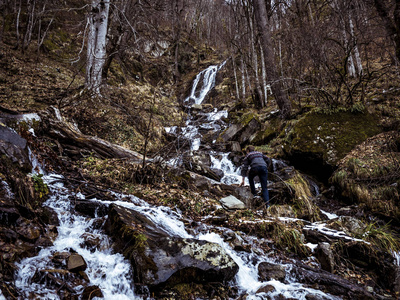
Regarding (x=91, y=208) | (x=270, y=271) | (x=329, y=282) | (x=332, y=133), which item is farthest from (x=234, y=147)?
(x=91, y=208)

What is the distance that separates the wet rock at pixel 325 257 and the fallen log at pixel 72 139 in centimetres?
479

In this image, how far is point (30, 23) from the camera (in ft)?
41.3

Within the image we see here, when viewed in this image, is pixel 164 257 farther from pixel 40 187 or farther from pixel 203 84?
pixel 203 84

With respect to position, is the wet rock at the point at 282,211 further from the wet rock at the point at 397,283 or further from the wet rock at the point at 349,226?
the wet rock at the point at 397,283

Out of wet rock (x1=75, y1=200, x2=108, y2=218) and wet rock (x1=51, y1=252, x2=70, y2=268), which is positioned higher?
wet rock (x1=75, y1=200, x2=108, y2=218)

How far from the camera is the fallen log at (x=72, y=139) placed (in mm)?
5582

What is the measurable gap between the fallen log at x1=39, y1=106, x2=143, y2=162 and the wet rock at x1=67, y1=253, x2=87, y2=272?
376 centimetres

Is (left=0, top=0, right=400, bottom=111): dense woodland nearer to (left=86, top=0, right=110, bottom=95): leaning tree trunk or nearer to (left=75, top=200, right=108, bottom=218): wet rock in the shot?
(left=86, top=0, right=110, bottom=95): leaning tree trunk

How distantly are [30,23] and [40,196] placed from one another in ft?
47.3

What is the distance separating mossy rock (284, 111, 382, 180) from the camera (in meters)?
7.57

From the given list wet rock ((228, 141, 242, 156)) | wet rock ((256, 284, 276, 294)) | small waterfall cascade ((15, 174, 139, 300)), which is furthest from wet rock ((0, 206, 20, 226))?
wet rock ((228, 141, 242, 156))

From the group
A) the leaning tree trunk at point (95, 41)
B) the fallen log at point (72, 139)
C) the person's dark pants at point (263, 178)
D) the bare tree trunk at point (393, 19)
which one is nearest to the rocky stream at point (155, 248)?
the fallen log at point (72, 139)

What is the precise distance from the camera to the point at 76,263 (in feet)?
8.26

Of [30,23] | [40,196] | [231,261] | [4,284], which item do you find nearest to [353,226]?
[231,261]
